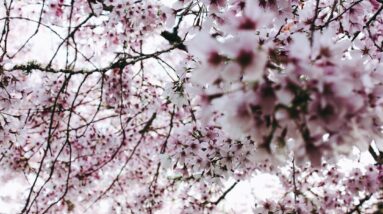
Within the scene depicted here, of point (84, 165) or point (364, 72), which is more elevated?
point (84, 165)

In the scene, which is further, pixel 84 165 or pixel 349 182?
pixel 84 165

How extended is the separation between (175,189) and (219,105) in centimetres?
628

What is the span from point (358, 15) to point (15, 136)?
2534mm

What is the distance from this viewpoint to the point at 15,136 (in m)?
3.32

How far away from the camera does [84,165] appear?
5.83 meters

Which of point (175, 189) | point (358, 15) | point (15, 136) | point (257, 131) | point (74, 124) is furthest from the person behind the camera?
point (74, 124)

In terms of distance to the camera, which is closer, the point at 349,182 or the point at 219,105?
the point at 219,105

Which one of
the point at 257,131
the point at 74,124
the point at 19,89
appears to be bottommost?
the point at 257,131

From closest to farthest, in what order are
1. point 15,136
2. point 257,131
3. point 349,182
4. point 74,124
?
point 257,131 < point 15,136 < point 349,182 < point 74,124

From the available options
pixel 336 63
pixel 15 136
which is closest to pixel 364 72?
pixel 336 63

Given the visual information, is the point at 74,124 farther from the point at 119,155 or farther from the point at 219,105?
the point at 219,105

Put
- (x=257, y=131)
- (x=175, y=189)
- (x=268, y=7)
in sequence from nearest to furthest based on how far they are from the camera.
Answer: (x=257, y=131) → (x=268, y=7) → (x=175, y=189)

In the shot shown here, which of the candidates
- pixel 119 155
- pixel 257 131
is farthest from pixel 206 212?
A: pixel 257 131

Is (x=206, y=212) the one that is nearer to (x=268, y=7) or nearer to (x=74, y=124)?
(x=268, y=7)
